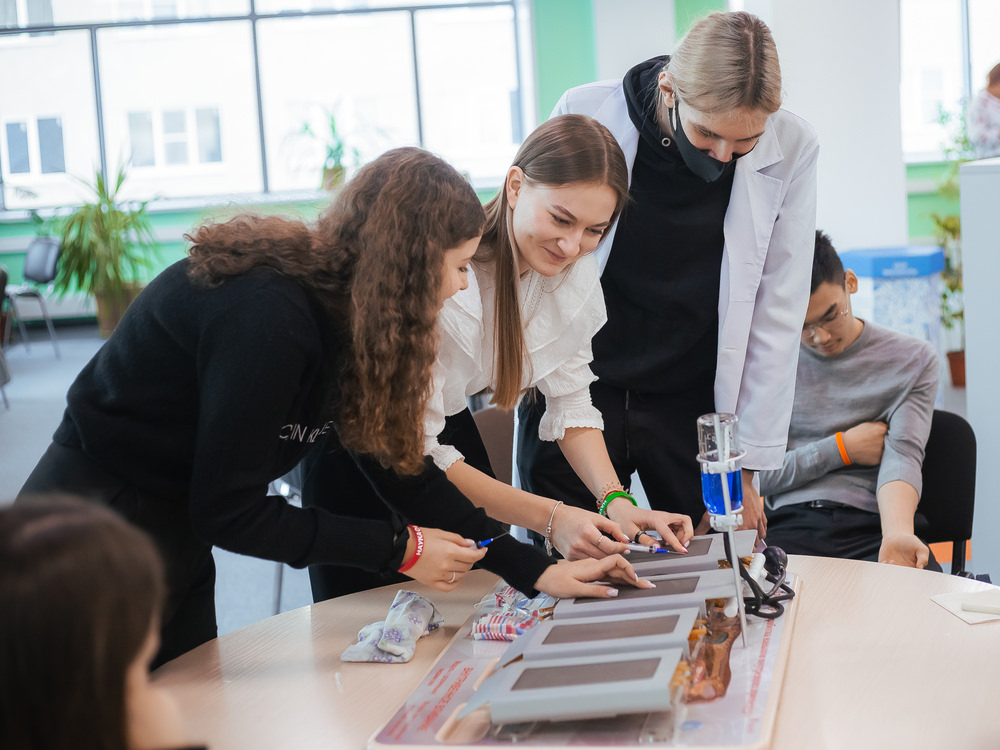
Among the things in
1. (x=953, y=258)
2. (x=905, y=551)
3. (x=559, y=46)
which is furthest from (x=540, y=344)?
(x=559, y=46)

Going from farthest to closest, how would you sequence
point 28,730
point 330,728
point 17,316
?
1. point 17,316
2. point 330,728
3. point 28,730

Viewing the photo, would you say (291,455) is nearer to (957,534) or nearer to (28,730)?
(28,730)

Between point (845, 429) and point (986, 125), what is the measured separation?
4.66 ft

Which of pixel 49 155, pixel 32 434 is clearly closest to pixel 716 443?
pixel 32 434

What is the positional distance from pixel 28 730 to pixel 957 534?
70.9 inches

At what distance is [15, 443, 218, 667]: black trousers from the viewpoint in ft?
3.92

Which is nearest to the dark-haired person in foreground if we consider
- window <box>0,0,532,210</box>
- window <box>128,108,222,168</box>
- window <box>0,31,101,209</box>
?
window <box>0,0,532,210</box>

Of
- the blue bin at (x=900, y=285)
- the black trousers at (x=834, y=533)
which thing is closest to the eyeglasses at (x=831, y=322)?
the black trousers at (x=834, y=533)

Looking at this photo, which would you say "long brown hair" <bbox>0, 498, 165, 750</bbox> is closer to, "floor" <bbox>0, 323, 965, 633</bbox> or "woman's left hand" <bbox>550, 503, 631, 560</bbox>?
"floor" <bbox>0, 323, 965, 633</bbox>

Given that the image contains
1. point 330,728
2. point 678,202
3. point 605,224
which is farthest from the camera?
point 678,202

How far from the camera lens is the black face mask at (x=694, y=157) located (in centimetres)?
161

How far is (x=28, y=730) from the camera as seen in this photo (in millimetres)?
545

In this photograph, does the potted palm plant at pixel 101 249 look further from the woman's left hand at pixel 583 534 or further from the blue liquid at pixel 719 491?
the blue liquid at pixel 719 491

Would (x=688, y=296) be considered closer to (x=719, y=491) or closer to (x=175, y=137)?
(x=719, y=491)
